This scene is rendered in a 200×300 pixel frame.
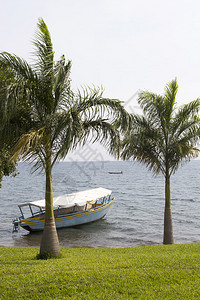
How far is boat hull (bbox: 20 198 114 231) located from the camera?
22.9 meters

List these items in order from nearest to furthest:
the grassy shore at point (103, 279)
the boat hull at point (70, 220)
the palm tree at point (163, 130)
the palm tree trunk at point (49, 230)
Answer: the grassy shore at point (103, 279), the palm tree trunk at point (49, 230), the palm tree at point (163, 130), the boat hull at point (70, 220)

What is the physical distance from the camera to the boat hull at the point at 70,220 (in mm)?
22906

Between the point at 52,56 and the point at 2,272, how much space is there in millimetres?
6524

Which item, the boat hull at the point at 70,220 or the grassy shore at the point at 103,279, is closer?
the grassy shore at the point at 103,279

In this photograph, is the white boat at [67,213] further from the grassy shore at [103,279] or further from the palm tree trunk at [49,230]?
the grassy shore at [103,279]

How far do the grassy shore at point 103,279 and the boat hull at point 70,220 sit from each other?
48.3ft

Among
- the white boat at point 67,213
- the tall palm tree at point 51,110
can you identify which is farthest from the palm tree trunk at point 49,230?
the white boat at point 67,213

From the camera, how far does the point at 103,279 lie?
22.0 ft

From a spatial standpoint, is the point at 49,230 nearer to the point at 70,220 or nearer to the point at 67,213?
the point at 70,220

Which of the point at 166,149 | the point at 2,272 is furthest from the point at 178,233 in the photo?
the point at 2,272

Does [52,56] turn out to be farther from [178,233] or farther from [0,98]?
[178,233]

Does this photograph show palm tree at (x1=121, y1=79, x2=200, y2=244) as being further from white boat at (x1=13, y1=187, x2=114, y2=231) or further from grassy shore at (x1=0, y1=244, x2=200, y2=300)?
white boat at (x1=13, y1=187, x2=114, y2=231)

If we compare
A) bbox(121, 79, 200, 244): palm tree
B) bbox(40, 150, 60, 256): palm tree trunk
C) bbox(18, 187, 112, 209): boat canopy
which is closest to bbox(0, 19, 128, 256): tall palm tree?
bbox(40, 150, 60, 256): palm tree trunk

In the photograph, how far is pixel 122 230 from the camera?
2464 cm
